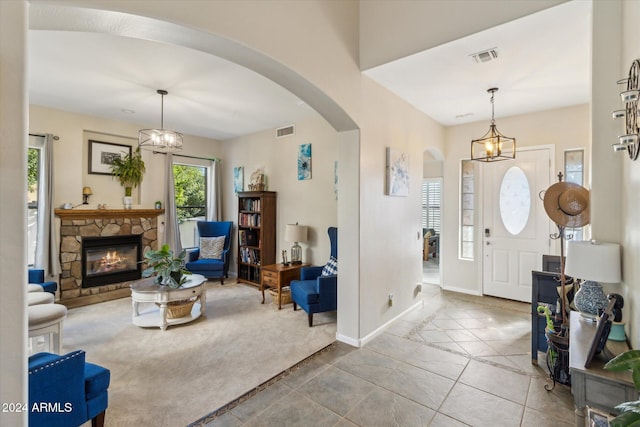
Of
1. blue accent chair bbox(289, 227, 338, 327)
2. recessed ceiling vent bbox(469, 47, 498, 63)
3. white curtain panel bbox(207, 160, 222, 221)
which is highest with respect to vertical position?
recessed ceiling vent bbox(469, 47, 498, 63)

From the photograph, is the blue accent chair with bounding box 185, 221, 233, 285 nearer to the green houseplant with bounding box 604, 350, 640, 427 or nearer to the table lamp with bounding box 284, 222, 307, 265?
the table lamp with bounding box 284, 222, 307, 265

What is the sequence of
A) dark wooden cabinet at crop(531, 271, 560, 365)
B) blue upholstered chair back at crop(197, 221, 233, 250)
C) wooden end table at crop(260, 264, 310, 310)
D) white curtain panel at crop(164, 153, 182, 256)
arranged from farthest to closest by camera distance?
blue upholstered chair back at crop(197, 221, 233, 250) < white curtain panel at crop(164, 153, 182, 256) < wooden end table at crop(260, 264, 310, 310) < dark wooden cabinet at crop(531, 271, 560, 365)

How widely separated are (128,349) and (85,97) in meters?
3.40

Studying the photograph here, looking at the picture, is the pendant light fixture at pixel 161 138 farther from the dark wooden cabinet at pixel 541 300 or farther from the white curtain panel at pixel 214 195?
the dark wooden cabinet at pixel 541 300

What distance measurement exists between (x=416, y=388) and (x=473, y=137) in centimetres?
A: 402

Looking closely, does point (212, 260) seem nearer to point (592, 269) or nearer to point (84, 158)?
point (84, 158)

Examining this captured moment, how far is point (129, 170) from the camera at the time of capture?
506 centimetres

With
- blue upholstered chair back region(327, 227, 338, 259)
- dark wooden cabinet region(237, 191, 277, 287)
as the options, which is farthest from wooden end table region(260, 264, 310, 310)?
dark wooden cabinet region(237, 191, 277, 287)

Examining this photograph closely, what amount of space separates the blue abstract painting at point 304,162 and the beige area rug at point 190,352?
85.8 inches

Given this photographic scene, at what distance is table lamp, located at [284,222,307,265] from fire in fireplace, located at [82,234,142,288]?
2666mm

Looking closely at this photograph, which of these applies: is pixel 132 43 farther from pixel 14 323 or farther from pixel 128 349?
pixel 128 349

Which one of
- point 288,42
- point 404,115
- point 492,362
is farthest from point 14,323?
point 404,115

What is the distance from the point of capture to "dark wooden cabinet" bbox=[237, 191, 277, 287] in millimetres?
5328

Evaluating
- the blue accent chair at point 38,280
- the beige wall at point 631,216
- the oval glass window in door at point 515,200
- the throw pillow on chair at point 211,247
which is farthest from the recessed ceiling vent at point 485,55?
the blue accent chair at point 38,280
